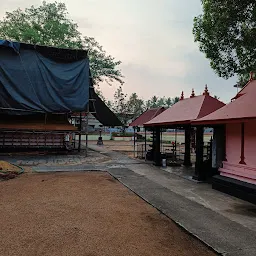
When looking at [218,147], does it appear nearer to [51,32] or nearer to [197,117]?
[197,117]

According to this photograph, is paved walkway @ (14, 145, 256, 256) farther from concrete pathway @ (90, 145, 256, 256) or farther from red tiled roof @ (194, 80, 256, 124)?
red tiled roof @ (194, 80, 256, 124)

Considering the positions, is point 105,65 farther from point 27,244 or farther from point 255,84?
point 27,244

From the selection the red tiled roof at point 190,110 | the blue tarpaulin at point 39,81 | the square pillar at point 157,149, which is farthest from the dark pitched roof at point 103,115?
the red tiled roof at point 190,110

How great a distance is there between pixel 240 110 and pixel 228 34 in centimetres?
688

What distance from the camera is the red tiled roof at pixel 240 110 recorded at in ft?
23.5

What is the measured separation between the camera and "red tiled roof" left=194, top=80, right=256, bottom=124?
23.5 feet

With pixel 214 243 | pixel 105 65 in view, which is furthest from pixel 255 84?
pixel 105 65

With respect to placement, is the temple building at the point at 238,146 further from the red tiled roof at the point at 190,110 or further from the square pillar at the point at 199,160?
the red tiled roof at the point at 190,110

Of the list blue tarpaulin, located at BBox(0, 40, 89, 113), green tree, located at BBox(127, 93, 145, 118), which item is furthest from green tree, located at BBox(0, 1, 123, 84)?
green tree, located at BBox(127, 93, 145, 118)

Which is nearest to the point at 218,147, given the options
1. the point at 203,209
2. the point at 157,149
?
Answer: the point at 203,209

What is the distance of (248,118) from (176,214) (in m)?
2.90

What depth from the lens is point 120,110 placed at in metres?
49.1

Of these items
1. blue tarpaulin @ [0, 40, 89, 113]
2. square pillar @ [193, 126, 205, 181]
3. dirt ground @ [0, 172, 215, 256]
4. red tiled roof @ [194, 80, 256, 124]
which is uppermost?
blue tarpaulin @ [0, 40, 89, 113]

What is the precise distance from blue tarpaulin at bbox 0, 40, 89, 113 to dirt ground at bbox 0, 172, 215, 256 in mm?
7692
